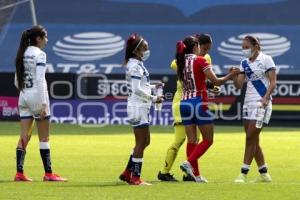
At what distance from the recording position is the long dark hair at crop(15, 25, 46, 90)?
13.3 m

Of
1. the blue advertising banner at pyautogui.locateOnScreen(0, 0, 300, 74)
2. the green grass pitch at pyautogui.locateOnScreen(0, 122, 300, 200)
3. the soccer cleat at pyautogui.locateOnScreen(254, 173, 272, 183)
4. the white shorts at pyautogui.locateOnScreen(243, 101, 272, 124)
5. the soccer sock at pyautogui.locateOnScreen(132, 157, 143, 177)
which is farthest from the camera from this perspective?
the blue advertising banner at pyautogui.locateOnScreen(0, 0, 300, 74)

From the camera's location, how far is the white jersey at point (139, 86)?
505 inches

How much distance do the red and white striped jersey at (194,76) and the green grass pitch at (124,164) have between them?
4.14ft

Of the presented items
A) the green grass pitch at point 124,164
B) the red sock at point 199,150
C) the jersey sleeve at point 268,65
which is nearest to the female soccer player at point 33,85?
the green grass pitch at point 124,164

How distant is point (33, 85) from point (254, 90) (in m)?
3.08

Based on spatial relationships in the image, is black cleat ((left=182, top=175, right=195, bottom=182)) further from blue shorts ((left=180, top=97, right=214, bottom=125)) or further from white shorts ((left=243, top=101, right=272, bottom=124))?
white shorts ((left=243, top=101, right=272, bottom=124))

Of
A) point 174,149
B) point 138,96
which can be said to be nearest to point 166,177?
point 174,149

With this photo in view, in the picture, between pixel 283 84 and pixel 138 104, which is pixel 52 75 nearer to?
pixel 283 84

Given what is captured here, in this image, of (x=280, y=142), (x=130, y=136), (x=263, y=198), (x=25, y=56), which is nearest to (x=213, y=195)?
(x=263, y=198)


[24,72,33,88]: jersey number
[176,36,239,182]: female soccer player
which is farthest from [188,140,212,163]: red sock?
[24,72,33,88]: jersey number

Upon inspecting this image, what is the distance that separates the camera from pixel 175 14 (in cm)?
3875

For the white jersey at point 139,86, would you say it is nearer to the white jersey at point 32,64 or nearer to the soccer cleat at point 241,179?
the white jersey at point 32,64

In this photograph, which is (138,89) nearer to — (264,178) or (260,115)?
(260,115)

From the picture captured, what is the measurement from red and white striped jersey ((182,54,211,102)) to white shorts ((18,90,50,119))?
1943 millimetres
